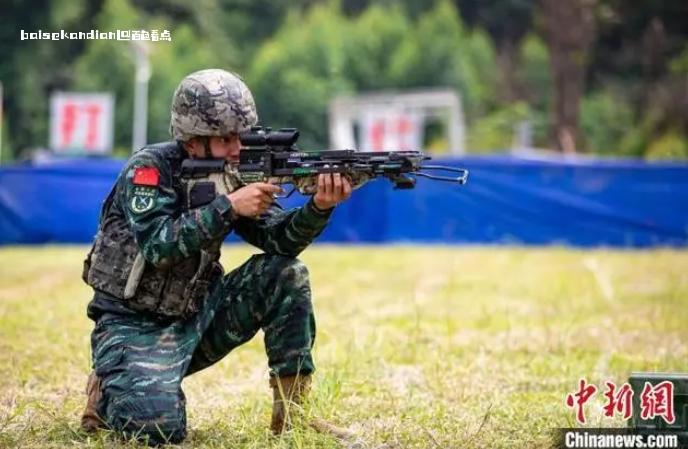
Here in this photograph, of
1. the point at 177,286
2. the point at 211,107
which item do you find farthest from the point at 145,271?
the point at 211,107

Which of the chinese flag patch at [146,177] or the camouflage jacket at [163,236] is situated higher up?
the chinese flag patch at [146,177]

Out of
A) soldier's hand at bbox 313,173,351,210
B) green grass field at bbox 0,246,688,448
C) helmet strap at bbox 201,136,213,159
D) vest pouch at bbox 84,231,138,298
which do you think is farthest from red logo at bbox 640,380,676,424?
vest pouch at bbox 84,231,138,298

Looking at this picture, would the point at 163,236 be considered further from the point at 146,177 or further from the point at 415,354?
the point at 415,354

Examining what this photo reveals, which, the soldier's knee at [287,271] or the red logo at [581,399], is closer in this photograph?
the soldier's knee at [287,271]

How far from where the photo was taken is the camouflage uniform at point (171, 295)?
429 cm

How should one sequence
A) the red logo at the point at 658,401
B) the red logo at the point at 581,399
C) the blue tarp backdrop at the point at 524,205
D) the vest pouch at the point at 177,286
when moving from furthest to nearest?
the blue tarp backdrop at the point at 524,205 < the red logo at the point at 581,399 < the vest pouch at the point at 177,286 < the red logo at the point at 658,401

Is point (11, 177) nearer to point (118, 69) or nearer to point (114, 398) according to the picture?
point (114, 398)

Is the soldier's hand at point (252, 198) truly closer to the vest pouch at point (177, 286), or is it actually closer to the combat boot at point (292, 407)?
the vest pouch at point (177, 286)

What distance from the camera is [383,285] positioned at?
37.6ft

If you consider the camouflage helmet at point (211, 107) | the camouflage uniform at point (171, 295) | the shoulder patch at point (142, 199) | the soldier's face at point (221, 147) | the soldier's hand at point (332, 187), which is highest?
the camouflage helmet at point (211, 107)

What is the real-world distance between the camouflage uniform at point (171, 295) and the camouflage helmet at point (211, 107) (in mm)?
162

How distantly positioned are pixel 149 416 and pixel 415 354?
2794 millimetres

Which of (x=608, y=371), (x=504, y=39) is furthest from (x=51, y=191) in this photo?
(x=504, y=39)

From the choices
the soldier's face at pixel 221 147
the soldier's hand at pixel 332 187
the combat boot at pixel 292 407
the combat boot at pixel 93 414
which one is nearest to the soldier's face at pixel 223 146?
the soldier's face at pixel 221 147
